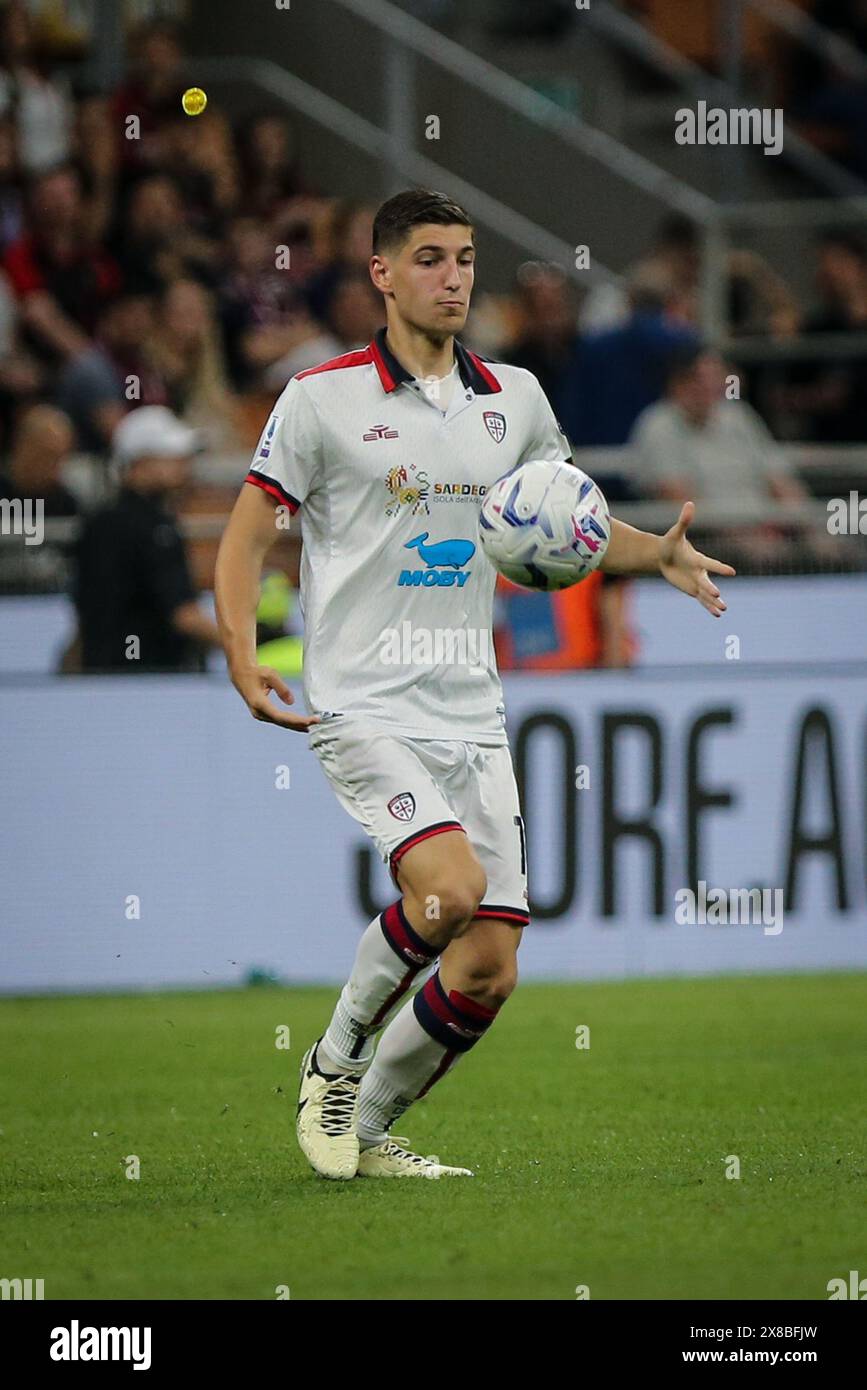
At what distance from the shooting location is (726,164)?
643 inches

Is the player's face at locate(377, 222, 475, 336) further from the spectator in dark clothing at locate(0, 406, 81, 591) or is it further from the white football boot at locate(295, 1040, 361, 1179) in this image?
the spectator in dark clothing at locate(0, 406, 81, 591)

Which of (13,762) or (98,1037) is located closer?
(98,1037)

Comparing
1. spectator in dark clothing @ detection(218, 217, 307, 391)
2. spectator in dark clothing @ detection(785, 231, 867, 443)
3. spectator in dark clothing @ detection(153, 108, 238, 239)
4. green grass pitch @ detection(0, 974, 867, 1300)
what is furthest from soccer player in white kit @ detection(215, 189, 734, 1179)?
spectator in dark clothing @ detection(785, 231, 867, 443)

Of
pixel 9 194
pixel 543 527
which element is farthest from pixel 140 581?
pixel 543 527

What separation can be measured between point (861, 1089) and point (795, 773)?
11.9 feet

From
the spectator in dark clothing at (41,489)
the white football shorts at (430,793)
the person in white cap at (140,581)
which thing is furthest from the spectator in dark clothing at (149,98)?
the white football shorts at (430,793)

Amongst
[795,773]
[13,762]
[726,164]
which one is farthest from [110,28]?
[795,773]

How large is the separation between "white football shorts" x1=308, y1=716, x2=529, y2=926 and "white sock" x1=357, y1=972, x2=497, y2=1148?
0.28m

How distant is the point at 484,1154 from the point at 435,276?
254 cm

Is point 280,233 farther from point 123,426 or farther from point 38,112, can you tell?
point 123,426

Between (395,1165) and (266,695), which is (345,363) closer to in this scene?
(266,695)
